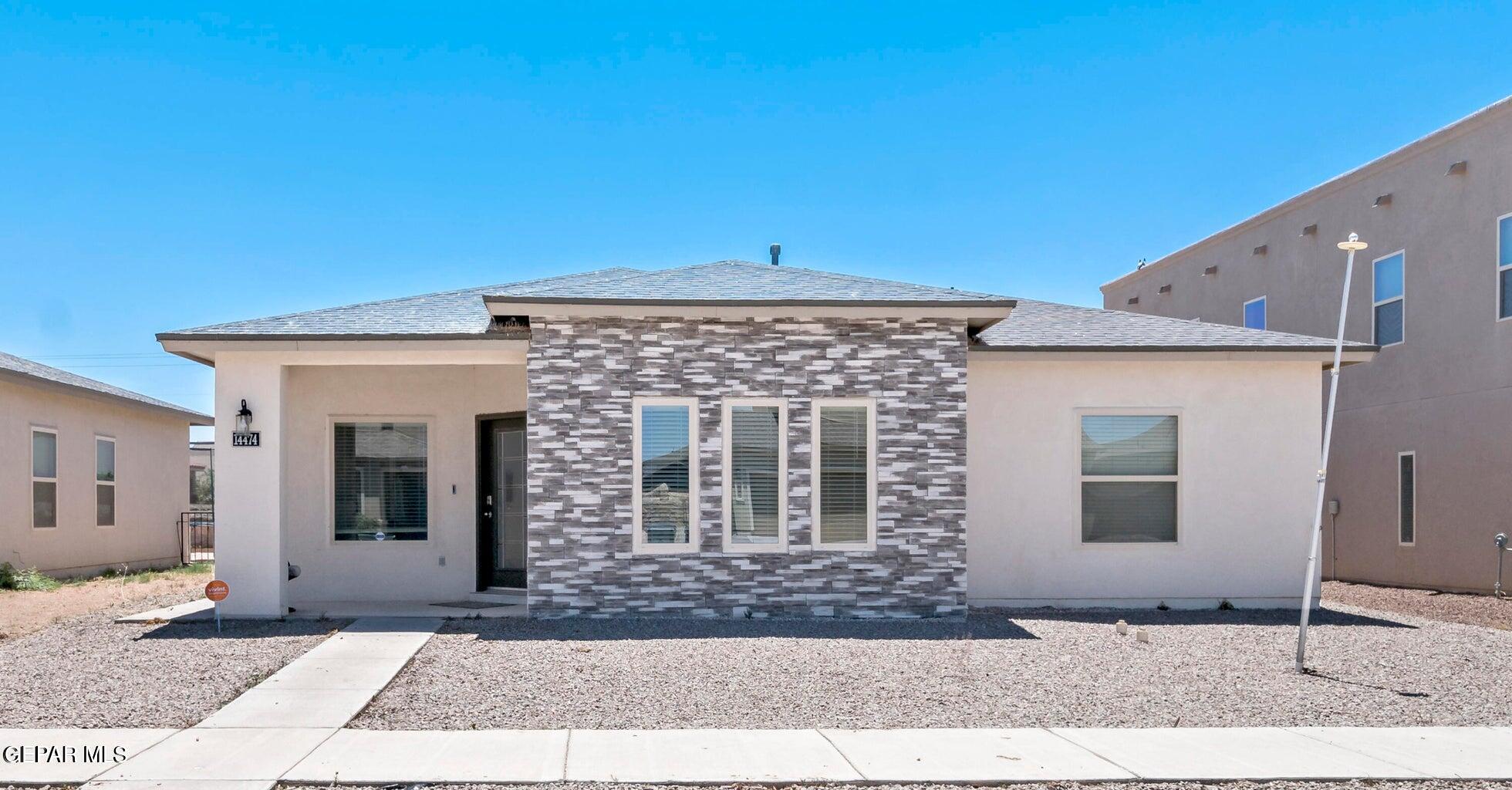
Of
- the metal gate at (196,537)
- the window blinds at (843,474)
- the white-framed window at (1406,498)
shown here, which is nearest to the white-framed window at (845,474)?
the window blinds at (843,474)

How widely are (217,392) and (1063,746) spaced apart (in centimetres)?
880

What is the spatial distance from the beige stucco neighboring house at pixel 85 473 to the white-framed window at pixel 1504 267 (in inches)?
752

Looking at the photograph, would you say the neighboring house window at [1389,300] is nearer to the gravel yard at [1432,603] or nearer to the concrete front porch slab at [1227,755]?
the gravel yard at [1432,603]

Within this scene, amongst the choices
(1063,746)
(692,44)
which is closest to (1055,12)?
(692,44)

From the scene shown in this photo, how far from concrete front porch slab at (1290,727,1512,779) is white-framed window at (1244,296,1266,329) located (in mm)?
13402

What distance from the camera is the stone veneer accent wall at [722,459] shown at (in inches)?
430

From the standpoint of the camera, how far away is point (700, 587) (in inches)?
434

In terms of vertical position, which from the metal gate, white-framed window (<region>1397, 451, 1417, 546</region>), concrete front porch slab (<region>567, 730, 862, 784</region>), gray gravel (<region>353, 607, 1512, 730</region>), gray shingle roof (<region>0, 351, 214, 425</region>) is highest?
gray shingle roof (<region>0, 351, 214, 425</region>)

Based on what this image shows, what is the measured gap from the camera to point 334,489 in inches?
527

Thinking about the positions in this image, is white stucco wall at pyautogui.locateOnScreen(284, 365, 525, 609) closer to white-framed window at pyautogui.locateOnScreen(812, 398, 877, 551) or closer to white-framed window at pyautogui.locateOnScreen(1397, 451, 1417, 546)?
white-framed window at pyautogui.locateOnScreen(812, 398, 877, 551)

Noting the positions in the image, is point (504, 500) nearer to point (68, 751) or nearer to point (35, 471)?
point (68, 751)

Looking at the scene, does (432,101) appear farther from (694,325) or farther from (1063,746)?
(1063,746)

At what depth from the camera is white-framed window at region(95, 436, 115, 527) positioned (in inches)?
711

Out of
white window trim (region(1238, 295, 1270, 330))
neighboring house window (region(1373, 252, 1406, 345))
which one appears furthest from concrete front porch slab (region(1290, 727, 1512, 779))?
white window trim (region(1238, 295, 1270, 330))
